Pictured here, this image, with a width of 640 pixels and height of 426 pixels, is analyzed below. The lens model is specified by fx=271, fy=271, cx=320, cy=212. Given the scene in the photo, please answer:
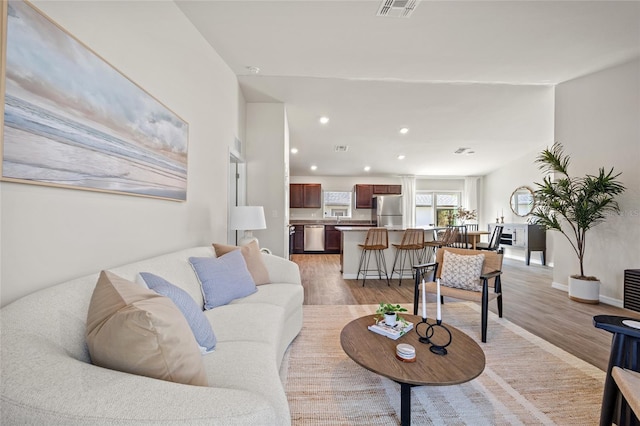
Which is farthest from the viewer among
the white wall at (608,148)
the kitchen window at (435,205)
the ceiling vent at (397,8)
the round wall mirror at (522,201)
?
the kitchen window at (435,205)

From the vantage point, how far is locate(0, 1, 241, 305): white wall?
1099mm

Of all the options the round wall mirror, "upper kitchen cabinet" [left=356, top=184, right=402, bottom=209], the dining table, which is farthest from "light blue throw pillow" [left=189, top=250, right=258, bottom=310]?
the round wall mirror

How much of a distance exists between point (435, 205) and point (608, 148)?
529cm

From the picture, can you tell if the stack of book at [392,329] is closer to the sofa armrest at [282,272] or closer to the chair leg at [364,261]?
the sofa armrest at [282,272]

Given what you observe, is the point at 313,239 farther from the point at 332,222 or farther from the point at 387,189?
the point at 387,189

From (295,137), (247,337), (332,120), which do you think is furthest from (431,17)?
(295,137)

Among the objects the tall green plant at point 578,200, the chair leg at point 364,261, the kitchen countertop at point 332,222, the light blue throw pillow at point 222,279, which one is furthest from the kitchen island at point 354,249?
the kitchen countertop at point 332,222

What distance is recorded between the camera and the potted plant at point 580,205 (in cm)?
343

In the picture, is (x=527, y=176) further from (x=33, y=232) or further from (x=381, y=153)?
(x=33, y=232)

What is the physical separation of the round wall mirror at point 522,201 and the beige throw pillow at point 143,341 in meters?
8.00

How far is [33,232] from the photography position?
1.12 meters

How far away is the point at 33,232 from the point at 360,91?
13.1 feet

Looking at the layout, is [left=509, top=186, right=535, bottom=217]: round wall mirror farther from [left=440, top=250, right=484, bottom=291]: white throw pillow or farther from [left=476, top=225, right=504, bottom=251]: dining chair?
[left=440, top=250, right=484, bottom=291]: white throw pillow

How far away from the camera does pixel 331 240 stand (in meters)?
7.95
